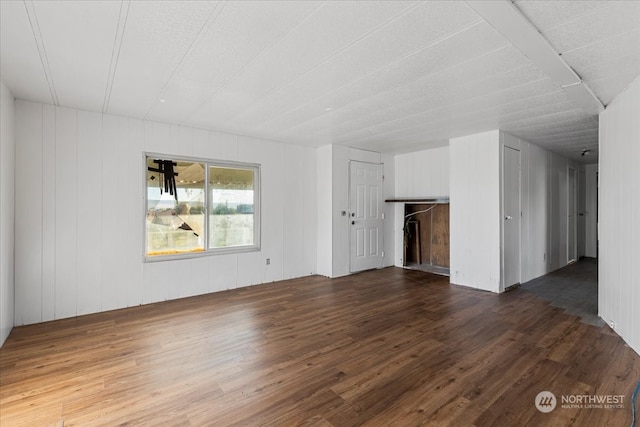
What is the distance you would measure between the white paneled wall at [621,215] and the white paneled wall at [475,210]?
3.99 ft

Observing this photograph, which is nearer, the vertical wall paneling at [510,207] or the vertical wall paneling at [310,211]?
the vertical wall paneling at [510,207]

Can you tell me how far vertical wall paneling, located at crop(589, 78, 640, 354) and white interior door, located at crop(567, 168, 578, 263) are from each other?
157 inches

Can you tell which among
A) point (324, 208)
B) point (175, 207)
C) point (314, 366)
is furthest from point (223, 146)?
point (314, 366)

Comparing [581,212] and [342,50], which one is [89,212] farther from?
[581,212]

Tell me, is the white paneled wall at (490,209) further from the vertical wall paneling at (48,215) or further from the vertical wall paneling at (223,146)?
the vertical wall paneling at (48,215)

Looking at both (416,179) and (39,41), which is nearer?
(39,41)

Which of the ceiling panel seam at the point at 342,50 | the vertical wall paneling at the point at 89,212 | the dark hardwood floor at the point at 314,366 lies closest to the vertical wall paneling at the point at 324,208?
the dark hardwood floor at the point at 314,366

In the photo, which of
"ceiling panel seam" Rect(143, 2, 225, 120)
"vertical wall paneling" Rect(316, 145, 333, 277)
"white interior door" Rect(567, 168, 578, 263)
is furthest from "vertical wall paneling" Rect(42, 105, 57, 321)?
"white interior door" Rect(567, 168, 578, 263)

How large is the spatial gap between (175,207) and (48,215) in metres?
1.39

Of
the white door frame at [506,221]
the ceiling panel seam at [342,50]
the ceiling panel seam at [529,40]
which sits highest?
the ceiling panel seam at [342,50]

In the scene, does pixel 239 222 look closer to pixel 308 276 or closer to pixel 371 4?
pixel 308 276

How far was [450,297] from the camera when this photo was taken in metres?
4.31

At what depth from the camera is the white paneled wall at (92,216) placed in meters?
3.40

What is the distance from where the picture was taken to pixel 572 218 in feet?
23.0
